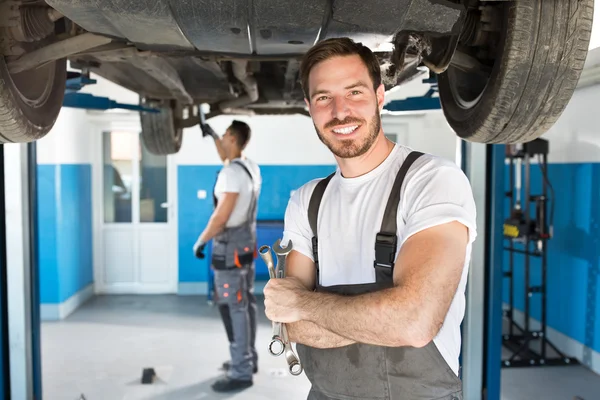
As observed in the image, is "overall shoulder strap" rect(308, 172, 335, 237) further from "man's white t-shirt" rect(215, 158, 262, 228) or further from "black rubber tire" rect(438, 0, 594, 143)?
"man's white t-shirt" rect(215, 158, 262, 228)

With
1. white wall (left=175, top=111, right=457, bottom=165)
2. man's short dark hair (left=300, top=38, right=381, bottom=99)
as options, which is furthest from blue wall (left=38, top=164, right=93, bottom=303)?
man's short dark hair (left=300, top=38, right=381, bottom=99)

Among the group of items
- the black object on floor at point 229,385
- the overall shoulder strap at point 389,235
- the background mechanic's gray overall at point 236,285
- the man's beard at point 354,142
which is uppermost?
the man's beard at point 354,142

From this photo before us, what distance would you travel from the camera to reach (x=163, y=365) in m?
3.75

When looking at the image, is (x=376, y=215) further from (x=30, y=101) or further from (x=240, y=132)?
(x=240, y=132)

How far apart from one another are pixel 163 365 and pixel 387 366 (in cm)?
298

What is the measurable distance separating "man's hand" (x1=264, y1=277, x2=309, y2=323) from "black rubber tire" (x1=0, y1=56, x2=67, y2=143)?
2.87 feet

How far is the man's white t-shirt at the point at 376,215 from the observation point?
1.06m

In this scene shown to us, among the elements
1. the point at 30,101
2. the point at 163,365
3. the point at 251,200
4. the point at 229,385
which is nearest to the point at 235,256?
the point at 251,200

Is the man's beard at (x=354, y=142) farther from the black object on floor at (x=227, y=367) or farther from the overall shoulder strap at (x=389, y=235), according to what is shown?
the black object on floor at (x=227, y=367)

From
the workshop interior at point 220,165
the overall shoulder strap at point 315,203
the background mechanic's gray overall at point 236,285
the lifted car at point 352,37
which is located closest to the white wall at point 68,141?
the workshop interior at point 220,165

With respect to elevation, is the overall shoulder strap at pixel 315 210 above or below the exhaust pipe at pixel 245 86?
below

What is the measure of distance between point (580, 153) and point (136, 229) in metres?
4.56

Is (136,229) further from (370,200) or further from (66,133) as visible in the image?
(370,200)

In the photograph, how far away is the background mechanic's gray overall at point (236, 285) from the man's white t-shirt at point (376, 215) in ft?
6.51
